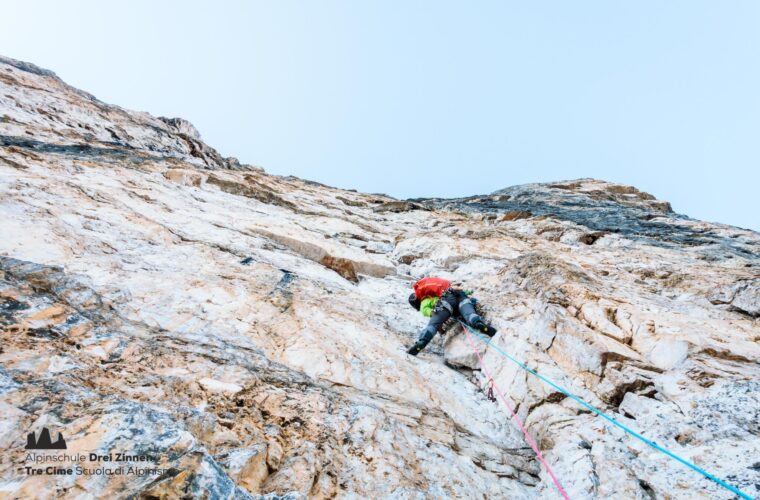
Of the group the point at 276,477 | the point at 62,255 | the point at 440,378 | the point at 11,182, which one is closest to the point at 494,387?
the point at 440,378

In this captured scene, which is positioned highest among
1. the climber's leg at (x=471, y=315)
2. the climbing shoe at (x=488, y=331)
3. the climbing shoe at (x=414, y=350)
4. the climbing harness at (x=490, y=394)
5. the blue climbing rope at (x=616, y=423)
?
the climber's leg at (x=471, y=315)

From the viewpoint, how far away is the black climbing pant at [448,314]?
6305mm

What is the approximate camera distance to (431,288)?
25.3 feet

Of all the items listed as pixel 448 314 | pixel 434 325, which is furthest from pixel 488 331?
pixel 434 325

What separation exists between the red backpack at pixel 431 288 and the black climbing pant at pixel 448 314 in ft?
1.20

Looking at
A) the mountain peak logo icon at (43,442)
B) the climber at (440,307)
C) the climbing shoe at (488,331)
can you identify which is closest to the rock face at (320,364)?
the mountain peak logo icon at (43,442)

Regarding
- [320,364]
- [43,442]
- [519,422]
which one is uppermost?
[43,442]

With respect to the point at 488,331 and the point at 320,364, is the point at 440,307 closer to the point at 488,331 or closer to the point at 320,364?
the point at 488,331

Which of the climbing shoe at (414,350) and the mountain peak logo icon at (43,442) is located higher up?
the mountain peak logo icon at (43,442)

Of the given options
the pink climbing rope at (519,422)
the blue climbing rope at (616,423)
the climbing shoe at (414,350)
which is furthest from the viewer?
the climbing shoe at (414,350)

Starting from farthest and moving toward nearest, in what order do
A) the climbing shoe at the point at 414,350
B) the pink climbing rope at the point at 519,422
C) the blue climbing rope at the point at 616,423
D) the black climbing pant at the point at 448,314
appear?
the black climbing pant at the point at 448,314 → the climbing shoe at the point at 414,350 → the pink climbing rope at the point at 519,422 → the blue climbing rope at the point at 616,423

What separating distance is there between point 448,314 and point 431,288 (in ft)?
3.39

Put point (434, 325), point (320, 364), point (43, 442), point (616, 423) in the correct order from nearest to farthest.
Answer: point (43, 442), point (616, 423), point (320, 364), point (434, 325)

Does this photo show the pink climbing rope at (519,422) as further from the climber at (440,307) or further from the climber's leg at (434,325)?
the climber's leg at (434,325)
